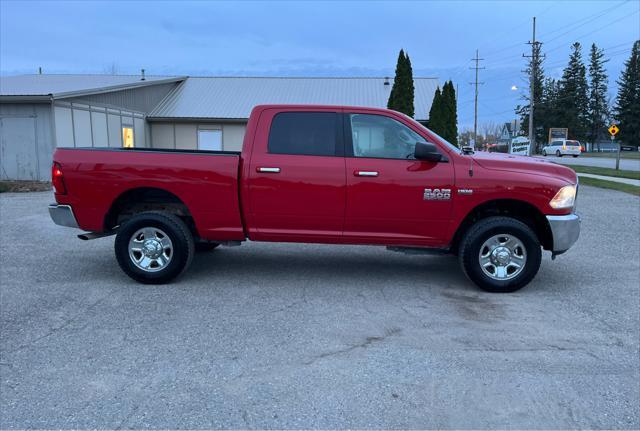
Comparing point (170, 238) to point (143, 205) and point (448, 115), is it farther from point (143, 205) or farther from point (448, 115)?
point (448, 115)

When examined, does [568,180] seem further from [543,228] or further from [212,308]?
[212,308]

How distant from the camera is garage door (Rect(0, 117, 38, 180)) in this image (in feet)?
61.5

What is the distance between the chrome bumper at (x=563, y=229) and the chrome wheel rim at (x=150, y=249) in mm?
4245

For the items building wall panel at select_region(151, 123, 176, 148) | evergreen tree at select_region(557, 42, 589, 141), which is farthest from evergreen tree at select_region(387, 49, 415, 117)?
evergreen tree at select_region(557, 42, 589, 141)

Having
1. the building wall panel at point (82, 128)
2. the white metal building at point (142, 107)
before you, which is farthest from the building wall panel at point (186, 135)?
the building wall panel at point (82, 128)

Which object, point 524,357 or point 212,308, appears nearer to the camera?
point 524,357

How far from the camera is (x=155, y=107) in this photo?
29.1m

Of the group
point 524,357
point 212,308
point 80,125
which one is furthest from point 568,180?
point 80,125

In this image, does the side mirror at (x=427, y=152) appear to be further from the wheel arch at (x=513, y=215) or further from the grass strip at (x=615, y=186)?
the grass strip at (x=615, y=186)

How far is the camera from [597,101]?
8675 cm

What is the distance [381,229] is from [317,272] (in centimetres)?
120

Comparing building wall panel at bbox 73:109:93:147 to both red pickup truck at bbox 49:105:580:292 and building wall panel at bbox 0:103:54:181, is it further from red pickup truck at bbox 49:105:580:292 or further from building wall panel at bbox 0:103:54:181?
red pickup truck at bbox 49:105:580:292

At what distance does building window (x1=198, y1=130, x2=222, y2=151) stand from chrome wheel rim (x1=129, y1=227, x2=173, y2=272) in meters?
23.6

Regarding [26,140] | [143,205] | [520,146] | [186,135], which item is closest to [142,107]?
[186,135]
